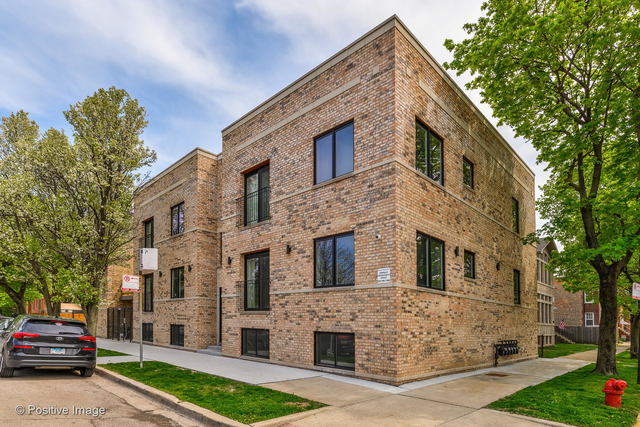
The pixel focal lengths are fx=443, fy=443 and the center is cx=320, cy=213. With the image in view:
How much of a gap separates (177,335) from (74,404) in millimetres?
11689

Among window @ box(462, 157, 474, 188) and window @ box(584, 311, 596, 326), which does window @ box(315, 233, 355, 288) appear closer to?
window @ box(462, 157, 474, 188)

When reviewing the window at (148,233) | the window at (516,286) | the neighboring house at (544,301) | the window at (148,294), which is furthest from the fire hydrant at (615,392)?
the neighboring house at (544,301)

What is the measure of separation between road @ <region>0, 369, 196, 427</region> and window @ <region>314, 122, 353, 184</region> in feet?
23.2

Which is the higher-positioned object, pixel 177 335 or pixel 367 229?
pixel 367 229

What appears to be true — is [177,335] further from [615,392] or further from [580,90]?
[580,90]

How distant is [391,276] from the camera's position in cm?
1018

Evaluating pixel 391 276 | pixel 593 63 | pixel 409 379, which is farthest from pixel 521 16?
pixel 409 379

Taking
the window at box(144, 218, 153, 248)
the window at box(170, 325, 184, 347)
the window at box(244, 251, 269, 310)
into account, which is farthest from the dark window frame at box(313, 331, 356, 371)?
the window at box(144, 218, 153, 248)

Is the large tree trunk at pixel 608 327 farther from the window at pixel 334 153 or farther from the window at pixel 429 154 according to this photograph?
the window at pixel 334 153

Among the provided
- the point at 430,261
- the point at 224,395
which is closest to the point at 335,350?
the point at 430,261

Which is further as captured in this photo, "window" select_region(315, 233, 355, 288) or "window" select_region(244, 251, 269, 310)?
"window" select_region(244, 251, 269, 310)

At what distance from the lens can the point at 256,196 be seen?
15.5 meters

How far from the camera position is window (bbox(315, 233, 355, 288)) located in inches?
449

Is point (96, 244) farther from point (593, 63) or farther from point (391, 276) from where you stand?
point (593, 63)
